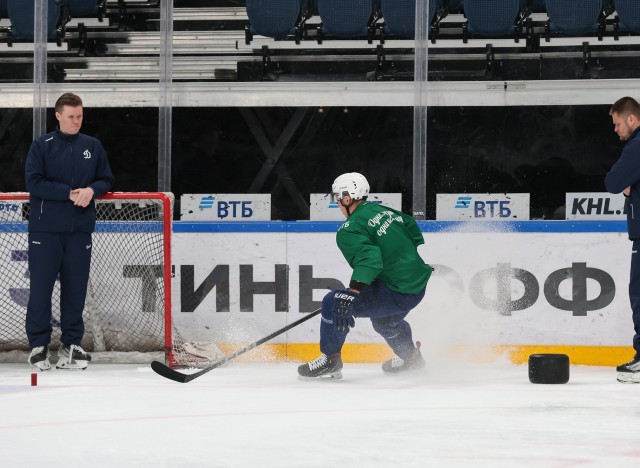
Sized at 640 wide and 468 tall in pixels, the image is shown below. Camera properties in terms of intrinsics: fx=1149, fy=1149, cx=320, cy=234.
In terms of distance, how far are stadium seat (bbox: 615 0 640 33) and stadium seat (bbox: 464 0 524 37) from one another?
1.98 ft

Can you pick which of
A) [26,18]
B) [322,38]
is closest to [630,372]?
[322,38]

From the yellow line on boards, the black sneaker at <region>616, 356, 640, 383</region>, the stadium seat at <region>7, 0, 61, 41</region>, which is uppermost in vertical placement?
the stadium seat at <region>7, 0, 61, 41</region>

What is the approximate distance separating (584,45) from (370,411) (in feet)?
11.6

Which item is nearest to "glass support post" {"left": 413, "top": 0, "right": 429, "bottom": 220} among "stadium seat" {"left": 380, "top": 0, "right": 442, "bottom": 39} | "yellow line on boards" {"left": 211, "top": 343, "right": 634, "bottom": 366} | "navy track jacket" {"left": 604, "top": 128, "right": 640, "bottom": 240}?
"stadium seat" {"left": 380, "top": 0, "right": 442, "bottom": 39}

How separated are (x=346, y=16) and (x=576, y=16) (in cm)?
141

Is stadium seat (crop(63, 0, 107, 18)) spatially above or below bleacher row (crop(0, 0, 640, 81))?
above

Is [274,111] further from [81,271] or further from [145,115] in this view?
[81,271]

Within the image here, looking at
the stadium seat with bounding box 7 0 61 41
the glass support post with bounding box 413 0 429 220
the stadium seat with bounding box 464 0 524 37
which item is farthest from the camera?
the stadium seat with bounding box 464 0 524 37

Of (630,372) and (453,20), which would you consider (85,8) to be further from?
(630,372)

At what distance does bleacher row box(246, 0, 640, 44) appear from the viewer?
693 centimetres

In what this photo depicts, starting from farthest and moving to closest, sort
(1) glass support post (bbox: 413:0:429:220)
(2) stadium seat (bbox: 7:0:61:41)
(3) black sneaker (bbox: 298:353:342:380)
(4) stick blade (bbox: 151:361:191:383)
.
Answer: (2) stadium seat (bbox: 7:0:61:41) → (1) glass support post (bbox: 413:0:429:220) → (3) black sneaker (bbox: 298:353:342:380) → (4) stick blade (bbox: 151:361:191:383)

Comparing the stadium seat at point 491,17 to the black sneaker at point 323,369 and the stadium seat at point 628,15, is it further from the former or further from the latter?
the black sneaker at point 323,369

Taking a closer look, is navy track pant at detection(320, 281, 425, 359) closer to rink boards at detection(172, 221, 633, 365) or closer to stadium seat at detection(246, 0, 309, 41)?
rink boards at detection(172, 221, 633, 365)

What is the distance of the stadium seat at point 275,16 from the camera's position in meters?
7.10
